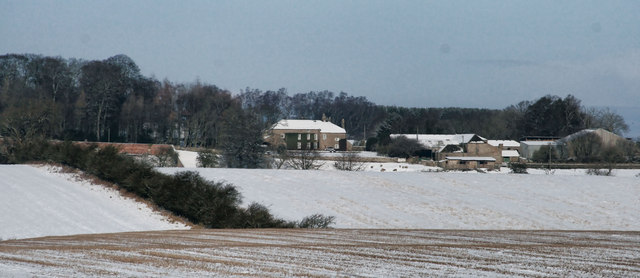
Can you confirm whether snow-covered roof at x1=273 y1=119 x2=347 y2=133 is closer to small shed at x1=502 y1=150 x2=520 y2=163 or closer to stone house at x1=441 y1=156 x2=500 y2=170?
small shed at x1=502 y1=150 x2=520 y2=163

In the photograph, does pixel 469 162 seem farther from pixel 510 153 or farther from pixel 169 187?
pixel 169 187

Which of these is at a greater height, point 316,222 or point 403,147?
point 403,147

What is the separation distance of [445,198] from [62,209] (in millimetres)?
18505

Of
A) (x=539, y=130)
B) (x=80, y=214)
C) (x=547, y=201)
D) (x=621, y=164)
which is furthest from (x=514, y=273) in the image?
(x=539, y=130)

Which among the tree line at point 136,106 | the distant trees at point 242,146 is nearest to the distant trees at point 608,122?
the tree line at point 136,106

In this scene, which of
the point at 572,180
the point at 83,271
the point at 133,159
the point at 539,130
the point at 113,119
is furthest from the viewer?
the point at 539,130

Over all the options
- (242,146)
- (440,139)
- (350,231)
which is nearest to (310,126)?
(440,139)

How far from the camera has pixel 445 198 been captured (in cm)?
3447

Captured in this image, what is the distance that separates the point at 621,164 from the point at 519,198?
129ft

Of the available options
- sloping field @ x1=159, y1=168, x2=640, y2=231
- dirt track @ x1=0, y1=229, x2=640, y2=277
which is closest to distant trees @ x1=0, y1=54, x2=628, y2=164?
sloping field @ x1=159, y1=168, x2=640, y2=231

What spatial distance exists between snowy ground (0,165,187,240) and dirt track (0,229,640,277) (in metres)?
8.24

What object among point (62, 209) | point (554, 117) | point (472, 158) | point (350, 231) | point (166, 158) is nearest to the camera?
point (350, 231)

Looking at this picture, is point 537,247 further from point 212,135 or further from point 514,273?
point 212,135

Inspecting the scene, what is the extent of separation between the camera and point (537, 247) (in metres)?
15.9
